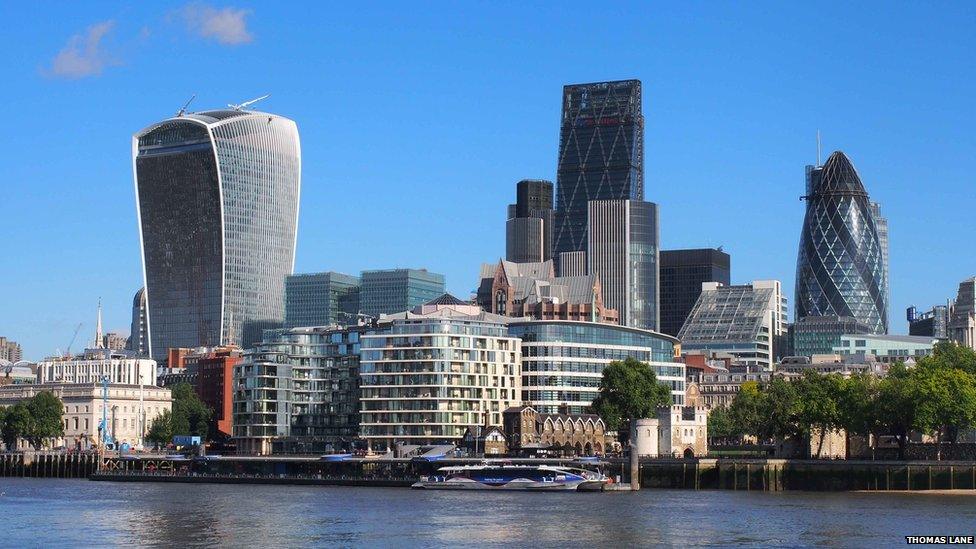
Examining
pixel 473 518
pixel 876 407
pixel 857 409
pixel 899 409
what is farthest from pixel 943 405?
pixel 473 518

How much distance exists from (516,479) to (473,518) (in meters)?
43.8

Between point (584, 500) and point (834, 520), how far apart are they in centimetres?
3167

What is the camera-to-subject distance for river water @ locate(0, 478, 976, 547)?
361 feet

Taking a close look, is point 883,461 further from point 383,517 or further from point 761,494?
point 383,517

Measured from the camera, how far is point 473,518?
12725 centimetres

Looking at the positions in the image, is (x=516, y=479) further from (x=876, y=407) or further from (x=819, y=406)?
(x=876, y=407)

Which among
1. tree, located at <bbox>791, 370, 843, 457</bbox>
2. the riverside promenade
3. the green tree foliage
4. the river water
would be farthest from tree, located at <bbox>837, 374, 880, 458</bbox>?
the river water

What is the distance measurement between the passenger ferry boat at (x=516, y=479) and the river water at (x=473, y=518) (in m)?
5.37

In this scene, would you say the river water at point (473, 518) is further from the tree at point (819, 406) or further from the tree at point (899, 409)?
the tree at point (819, 406)

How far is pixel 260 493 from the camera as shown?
541ft

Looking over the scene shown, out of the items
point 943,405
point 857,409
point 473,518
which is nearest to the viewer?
point 473,518

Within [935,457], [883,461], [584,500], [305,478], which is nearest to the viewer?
[584,500]

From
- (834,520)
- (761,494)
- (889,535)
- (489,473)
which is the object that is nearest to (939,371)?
(761,494)

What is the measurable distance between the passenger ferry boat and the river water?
211 inches
